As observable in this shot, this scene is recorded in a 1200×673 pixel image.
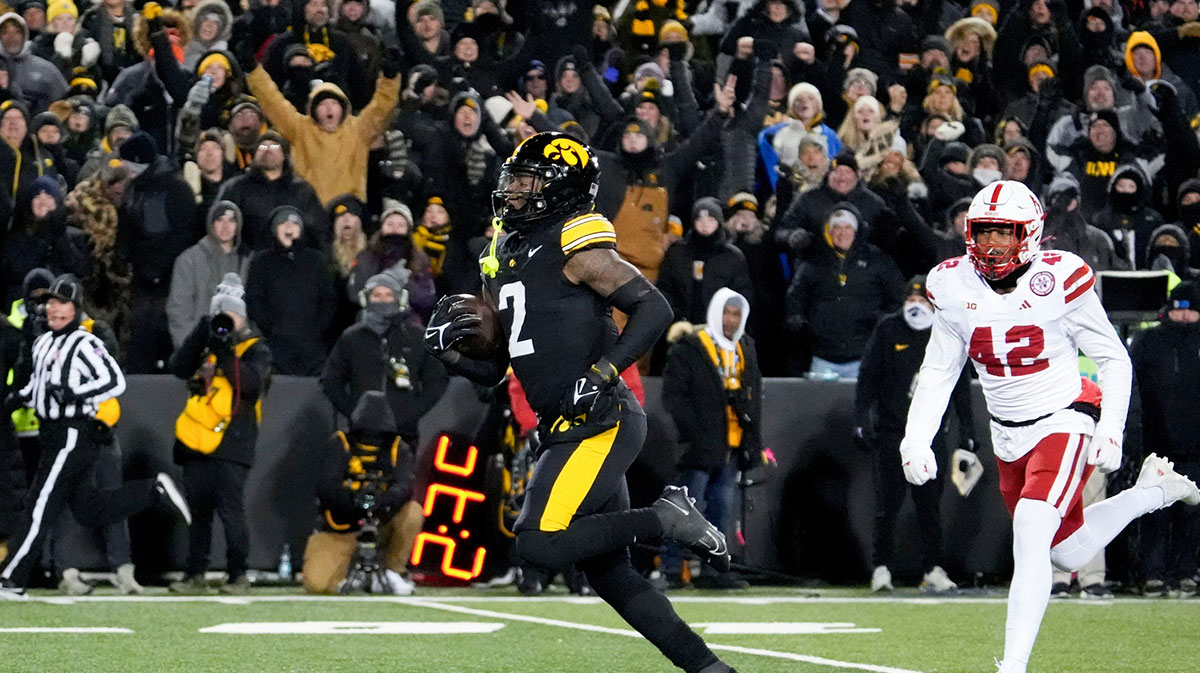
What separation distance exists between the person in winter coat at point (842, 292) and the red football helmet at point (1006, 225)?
5783 mm

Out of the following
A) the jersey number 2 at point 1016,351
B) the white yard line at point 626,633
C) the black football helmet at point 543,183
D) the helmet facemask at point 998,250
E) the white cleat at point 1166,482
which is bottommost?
the white yard line at point 626,633

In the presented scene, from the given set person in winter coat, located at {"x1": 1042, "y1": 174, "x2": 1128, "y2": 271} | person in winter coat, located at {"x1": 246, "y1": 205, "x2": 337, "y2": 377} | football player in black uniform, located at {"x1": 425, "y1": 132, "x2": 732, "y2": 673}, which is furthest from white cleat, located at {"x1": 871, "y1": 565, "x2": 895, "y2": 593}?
football player in black uniform, located at {"x1": 425, "y1": 132, "x2": 732, "y2": 673}

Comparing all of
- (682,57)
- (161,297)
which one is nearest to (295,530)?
(161,297)

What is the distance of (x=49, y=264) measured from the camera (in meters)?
12.7

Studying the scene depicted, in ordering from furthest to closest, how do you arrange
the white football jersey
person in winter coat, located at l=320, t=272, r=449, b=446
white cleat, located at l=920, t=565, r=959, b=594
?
Result: white cleat, located at l=920, t=565, r=959, b=594
person in winter coat, located at l=320, t=272, r=449, b=446
the white football jersey

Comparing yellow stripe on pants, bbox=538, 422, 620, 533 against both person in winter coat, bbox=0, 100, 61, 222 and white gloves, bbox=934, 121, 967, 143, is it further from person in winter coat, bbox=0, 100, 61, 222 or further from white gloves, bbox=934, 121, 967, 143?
white gloves, bbox=934, 121, 967, 143

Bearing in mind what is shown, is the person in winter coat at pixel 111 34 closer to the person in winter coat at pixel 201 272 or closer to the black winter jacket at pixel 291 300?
the person in winter coat at pixel 201 272

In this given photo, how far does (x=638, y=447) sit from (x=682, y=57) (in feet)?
31.1

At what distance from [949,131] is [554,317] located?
8.87 metres

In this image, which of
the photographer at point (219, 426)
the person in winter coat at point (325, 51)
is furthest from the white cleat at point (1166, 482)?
the person in winter coat at point (325, 51)

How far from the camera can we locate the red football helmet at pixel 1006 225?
7219mm

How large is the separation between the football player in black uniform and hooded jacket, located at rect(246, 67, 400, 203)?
703 cm

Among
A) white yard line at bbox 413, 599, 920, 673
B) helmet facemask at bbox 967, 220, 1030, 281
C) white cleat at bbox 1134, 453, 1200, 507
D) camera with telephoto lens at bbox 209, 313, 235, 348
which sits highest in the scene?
helmet facemask at bbox 967, 220, 1030, 281

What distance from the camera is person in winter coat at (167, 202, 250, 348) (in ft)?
40.9
